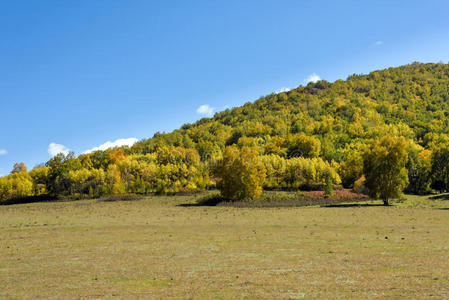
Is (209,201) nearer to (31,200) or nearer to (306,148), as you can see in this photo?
(31,200)

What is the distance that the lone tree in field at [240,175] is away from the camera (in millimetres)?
71500

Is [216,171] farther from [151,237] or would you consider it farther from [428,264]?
[428,264]

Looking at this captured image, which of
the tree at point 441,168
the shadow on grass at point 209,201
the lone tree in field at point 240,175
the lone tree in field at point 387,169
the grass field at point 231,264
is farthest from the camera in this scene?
the tree at point 441,168

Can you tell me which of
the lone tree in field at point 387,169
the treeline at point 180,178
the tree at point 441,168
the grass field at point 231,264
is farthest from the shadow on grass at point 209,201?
the tree at point 441,168

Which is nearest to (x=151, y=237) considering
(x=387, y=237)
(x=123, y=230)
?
(x=123, y=230)

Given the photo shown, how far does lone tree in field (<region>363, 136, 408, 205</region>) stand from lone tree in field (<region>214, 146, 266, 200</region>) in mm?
23268

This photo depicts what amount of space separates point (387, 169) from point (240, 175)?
2916 centimetres

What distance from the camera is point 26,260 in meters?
20.1

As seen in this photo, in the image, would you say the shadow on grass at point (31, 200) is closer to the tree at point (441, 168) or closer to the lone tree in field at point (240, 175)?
the lone tree in field at point (240, 175)

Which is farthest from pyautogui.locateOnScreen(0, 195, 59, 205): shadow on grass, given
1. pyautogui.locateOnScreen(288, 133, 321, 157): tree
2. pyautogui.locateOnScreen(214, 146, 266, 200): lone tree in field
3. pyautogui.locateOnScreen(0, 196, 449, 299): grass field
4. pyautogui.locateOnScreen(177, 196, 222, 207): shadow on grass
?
pyautogui.locateOnScreen(288, 133, 321, 157): tree

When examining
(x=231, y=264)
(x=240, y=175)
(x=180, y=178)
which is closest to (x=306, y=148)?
(x=180, y=178)

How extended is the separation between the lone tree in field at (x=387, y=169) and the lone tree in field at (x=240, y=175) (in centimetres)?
2327

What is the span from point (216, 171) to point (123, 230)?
43525 millimetres

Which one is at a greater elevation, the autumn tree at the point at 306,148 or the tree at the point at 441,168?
the autumn tree at the point at 306,148
